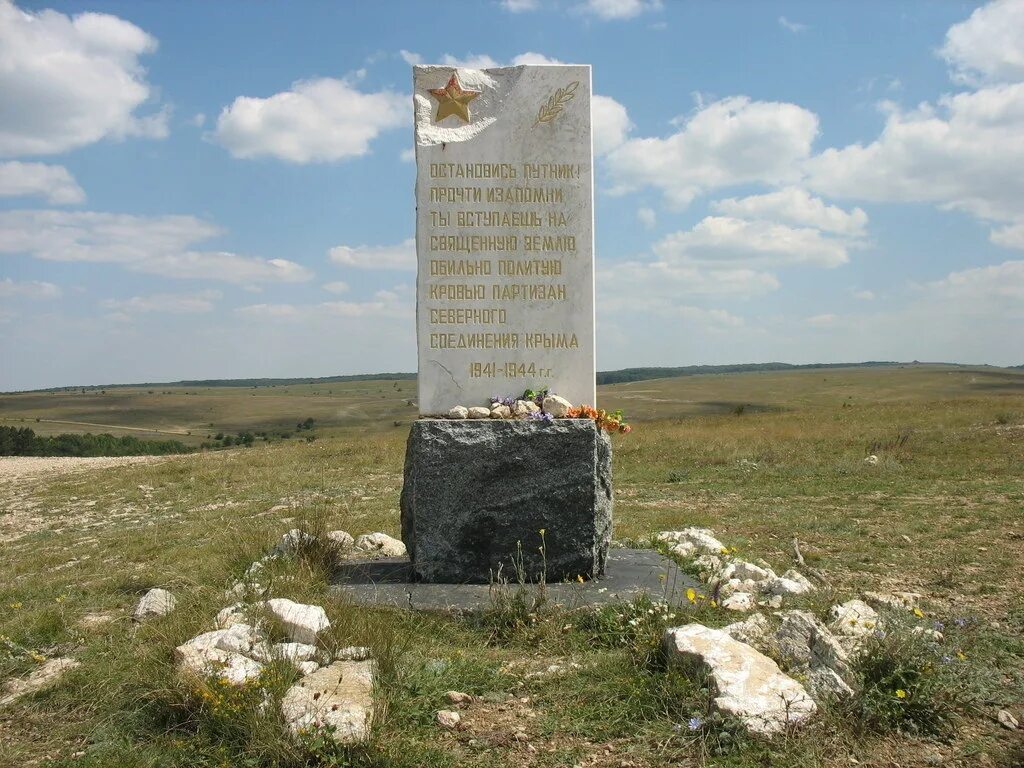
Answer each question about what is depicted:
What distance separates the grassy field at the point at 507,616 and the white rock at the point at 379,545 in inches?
29.3

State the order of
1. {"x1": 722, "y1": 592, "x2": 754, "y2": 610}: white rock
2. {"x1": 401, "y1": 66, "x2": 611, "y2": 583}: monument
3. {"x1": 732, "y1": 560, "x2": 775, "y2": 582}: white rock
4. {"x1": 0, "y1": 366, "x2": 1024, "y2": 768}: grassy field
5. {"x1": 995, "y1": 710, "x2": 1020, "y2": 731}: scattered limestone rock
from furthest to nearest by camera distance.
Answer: {"x1": 401, "y1": 66, "x2": 611, "y2": 583}: monument, {"x1": 732, "y1": 560, "x2": 775, "y2": 582}: white rock, {"x1": 722, "y1": 592, "x2": 754, "y2": 610}: white rock, {"x1": 995, "y1": 710, "x2": 1020, "y2": 731}: scattered limestone rock, {"x1": 0, "y1": 366, "x2": 1024, "y2": 768}: grassy field

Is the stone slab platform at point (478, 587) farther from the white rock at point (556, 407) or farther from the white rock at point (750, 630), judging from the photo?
the white rock at point (556, 407)

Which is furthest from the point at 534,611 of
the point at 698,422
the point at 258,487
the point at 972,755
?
the point at 698,422

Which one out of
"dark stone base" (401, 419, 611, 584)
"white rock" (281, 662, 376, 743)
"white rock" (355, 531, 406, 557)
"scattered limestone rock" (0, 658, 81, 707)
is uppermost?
"dark stone base" (401, 419, 611, 584)

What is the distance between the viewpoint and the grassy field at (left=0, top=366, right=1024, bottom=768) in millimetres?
3684

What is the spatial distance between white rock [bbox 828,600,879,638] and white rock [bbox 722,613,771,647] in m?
0.40

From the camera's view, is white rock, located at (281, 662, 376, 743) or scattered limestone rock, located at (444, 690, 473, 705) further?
scattered limestone rock, located at (444, 690, 473, 705)

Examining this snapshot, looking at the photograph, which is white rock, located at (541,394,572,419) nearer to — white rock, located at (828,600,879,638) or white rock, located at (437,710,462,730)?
white rock, located at (828,600,879,638)

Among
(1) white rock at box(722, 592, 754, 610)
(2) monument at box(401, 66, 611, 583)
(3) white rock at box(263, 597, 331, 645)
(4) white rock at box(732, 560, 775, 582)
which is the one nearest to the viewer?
(3) white rock at box(263, 597, 331, 645)

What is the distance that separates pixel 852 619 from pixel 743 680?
1.12 meters

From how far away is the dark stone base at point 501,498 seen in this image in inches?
258

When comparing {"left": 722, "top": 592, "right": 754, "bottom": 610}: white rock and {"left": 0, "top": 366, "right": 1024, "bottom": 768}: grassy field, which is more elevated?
{"left": 722, "top": 592, "right": 754, "bottom": 610}: white rock

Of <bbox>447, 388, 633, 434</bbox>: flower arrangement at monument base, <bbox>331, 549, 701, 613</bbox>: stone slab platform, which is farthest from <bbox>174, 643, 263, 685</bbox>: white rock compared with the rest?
<bbox>447, 388, 633, 434</bbox>: flower arrangement at monument base

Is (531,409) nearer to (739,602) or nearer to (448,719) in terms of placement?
(739,602)
